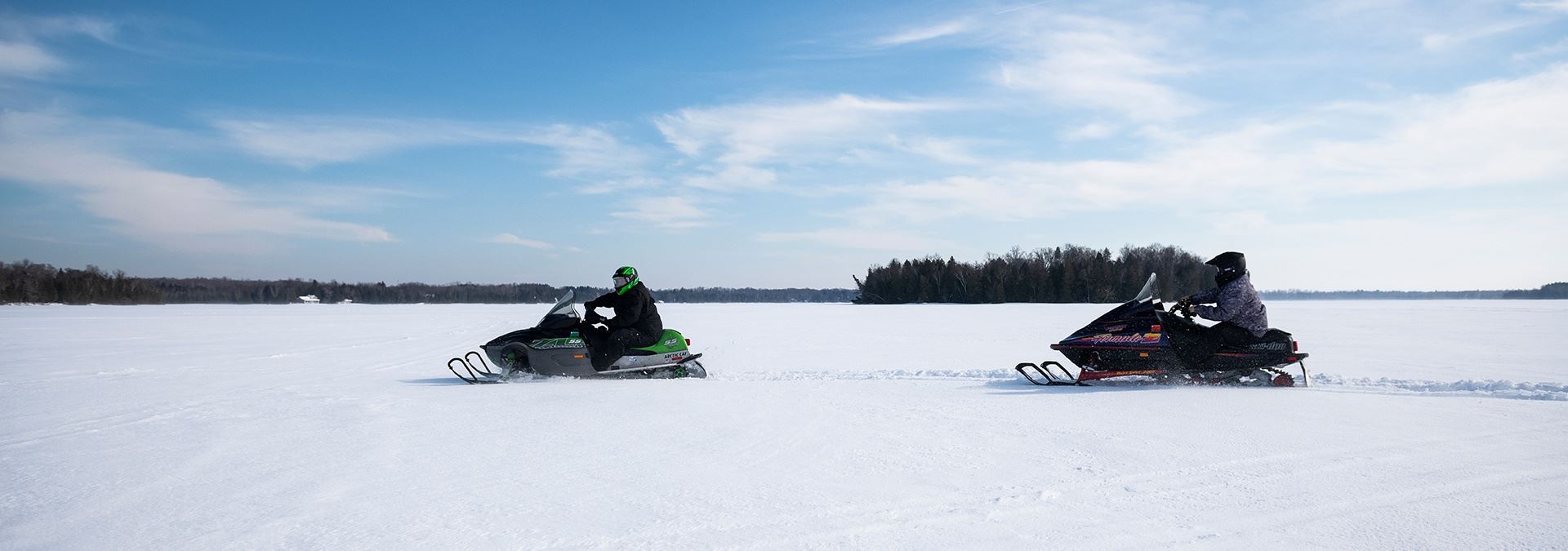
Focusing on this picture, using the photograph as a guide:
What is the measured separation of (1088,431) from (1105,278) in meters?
66.0

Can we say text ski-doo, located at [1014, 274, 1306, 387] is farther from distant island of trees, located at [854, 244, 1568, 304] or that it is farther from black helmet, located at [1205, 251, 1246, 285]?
distant island of trees, located at [854, 244, 1568, 304]

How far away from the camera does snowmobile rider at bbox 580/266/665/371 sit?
8.31 m

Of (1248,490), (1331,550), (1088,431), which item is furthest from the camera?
(1088,431)

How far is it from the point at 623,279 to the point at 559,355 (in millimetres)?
1079

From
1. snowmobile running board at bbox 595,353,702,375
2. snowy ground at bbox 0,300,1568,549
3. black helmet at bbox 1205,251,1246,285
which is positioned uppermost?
black helmet at bbox 1205,251,1246,285

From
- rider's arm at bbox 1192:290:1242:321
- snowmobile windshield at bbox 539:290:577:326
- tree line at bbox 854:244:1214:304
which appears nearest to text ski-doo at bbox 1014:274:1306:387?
rider's arm at bbox 1192:290:1242:321

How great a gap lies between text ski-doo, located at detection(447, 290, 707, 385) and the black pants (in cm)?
5

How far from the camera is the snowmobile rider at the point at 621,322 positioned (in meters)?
8.31

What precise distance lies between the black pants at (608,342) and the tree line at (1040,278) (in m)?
60.3

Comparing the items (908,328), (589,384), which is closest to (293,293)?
(908,328)

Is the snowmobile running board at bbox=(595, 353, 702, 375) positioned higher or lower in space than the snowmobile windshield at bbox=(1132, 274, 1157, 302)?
lower

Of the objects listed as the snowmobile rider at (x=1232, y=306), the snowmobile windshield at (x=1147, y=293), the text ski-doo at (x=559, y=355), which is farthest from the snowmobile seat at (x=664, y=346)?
the snowmobile rider at (x=1232, y=306)

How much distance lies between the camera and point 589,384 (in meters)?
8.09

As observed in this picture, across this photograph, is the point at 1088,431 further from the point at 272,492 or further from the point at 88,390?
the point at 88,390
